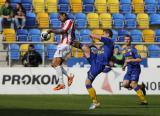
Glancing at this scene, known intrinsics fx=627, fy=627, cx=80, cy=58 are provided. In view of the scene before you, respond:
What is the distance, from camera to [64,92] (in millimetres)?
21781

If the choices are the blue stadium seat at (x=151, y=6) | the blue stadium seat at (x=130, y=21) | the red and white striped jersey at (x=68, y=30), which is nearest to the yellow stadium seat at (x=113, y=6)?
the blue stadium seat at (x=130, y=21)

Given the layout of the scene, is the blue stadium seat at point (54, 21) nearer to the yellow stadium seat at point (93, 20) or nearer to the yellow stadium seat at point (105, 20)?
the yellow stadium seat at point (93, 20)

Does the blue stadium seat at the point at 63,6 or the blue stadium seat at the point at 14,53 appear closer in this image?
the blue stadium seat at the point at 14,53

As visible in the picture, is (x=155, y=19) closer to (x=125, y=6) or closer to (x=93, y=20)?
(x=125, y=6)

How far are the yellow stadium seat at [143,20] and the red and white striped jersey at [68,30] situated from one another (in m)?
10.5

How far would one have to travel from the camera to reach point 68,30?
17734 millimetres

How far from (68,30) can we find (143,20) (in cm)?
1101

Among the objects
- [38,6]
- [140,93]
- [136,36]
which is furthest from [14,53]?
[140,93]

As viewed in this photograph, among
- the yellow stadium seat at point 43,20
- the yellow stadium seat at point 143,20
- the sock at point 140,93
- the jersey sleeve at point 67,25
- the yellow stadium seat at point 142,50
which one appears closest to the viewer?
the sock at point 140,93

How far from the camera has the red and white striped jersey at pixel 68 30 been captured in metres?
17.4

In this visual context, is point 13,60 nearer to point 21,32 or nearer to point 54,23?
point 21,32

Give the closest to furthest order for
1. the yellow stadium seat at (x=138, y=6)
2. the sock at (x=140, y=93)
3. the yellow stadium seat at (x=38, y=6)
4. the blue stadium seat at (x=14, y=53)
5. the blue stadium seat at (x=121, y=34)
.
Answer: the sock at (x=140, y=93), the blue stadium seat at (x=14, y=53), the blue stadium seat at (x=121, y=34), the yellow stadium seat at (x=38, y=6), the yellow stadium seat at (x=138, y=6)

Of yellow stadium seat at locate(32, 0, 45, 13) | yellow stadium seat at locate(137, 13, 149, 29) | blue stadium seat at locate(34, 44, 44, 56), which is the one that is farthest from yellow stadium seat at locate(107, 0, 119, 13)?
blue stadium seat at locate(34, 44, 44, 56)

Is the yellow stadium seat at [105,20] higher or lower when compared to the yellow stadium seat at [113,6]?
lower
